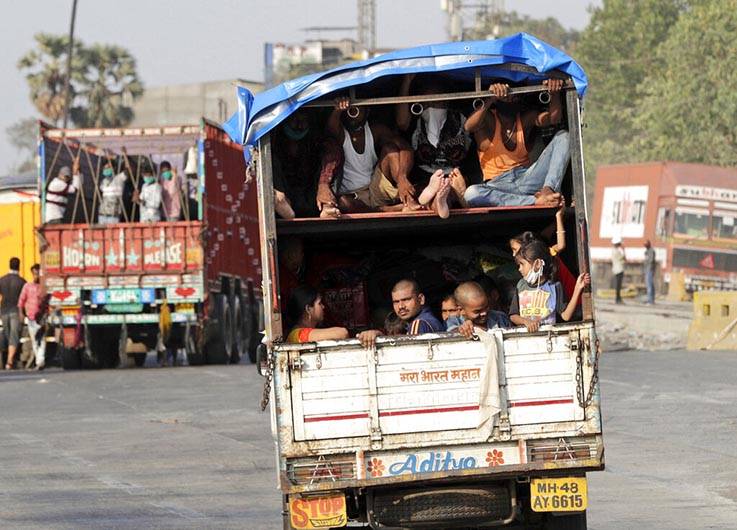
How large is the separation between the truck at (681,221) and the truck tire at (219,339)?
22020mm

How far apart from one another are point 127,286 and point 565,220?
16.4 meters

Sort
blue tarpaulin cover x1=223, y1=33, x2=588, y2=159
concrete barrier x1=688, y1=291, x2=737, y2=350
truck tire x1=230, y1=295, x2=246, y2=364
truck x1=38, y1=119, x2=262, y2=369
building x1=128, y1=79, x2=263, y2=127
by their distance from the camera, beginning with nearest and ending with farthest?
1. blue tarpaulin cover x1=223, y1=33, x2=588, y2=159
2. truck x1=38, y1=119, x2=262, y2=369
3. truck tire x1=230, y1=295, x2=246, y2=364
4. concrete barrier x1=688, y1=291, x2=737, y2=350
5. building x1=128, y1=79, x2=263, y2=127

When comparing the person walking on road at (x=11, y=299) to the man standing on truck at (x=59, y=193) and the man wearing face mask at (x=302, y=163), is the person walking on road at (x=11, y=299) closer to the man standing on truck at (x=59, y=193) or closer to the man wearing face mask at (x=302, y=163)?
the man standing on truck at (x=59, y=193)

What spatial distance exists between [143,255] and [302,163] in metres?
15.5

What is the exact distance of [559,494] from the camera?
351 inches

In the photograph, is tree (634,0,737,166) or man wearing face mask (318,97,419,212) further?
tree (634,0,737,166)

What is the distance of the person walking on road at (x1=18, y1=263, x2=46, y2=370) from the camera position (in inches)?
1050

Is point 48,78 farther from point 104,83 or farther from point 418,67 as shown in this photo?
point 418,67

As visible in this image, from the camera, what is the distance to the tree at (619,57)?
82188mm

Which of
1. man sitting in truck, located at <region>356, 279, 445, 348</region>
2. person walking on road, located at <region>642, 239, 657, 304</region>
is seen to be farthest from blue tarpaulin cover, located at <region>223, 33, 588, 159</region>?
person walking on road, located at <region>642, 239, 657, 304</region>

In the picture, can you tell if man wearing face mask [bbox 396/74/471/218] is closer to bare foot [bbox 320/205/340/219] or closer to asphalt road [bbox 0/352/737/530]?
bare foot [bbox 320/205/340/219]

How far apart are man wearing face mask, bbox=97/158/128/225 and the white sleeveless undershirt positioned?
16531 mm

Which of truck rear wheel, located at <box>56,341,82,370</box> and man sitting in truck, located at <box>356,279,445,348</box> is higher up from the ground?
man sitting in truck, located at <box>356,279,445,348</box>

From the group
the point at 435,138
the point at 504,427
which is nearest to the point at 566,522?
the point at 504,427
